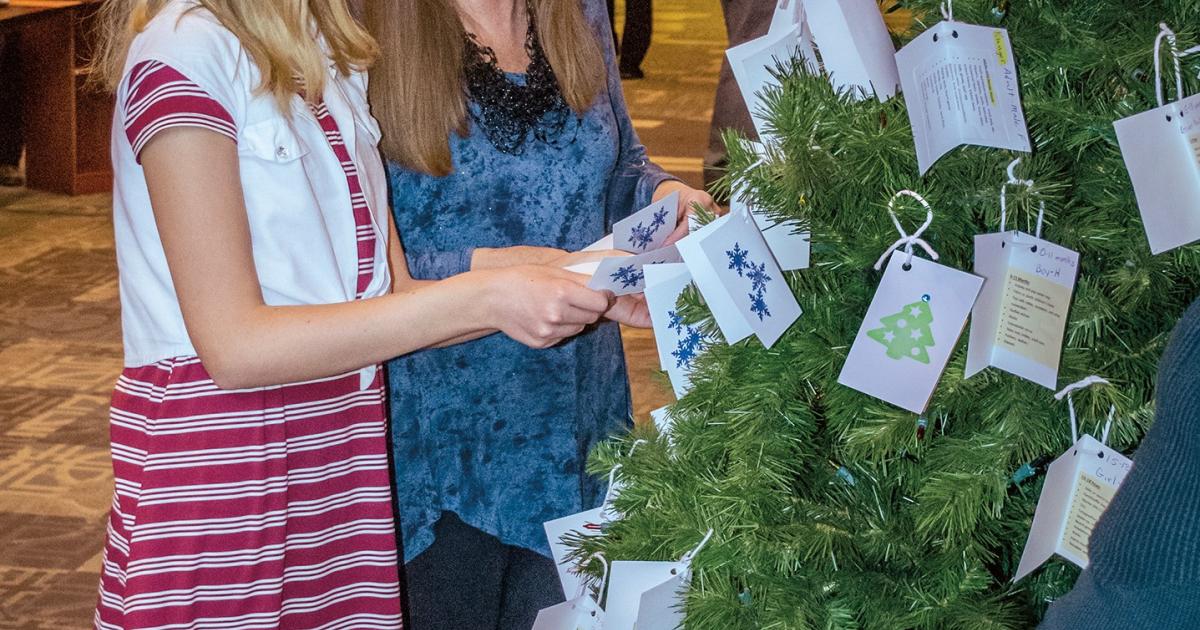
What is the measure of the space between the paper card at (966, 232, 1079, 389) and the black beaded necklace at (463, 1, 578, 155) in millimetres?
799

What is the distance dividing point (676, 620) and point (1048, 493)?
356mm

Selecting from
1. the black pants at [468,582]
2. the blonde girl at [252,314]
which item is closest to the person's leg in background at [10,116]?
the black pants at [468,582]

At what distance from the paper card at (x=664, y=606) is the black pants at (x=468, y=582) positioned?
0.59 m

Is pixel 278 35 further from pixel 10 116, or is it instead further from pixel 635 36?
pixel 635 36

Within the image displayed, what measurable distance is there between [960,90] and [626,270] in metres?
0.44

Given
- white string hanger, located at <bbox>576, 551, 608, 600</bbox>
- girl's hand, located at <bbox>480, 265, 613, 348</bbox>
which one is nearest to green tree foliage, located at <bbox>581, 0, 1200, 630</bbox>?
white string hanger, located at <bbox>576, 551, 608, 600</bbox>

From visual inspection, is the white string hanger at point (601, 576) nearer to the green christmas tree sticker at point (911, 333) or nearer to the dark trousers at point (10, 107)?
the green christmas tree sticker at point (911, 333)

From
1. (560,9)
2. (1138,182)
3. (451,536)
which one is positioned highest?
(560,9)

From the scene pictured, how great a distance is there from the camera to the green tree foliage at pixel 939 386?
1.07 m

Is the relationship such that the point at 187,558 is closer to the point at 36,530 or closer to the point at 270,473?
the point at 270,473

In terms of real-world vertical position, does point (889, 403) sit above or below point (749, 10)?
below

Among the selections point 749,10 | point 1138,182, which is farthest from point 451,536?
point 749,10

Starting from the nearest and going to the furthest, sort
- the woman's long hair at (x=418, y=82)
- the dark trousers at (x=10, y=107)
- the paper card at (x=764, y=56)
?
the paper card at (x=764, y=56) < the woman's long hair at (x=418, y=82) < the dark trousers at (x=10, y=107)

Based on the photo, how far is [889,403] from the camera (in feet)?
3.64
